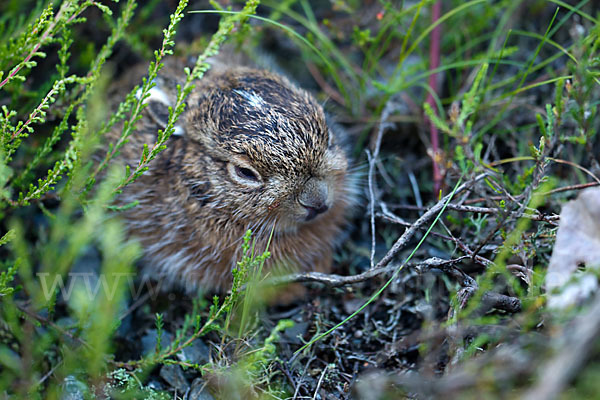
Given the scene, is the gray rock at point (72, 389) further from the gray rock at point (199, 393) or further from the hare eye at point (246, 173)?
the hare eye at point (246, 173)

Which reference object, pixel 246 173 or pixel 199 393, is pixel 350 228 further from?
pixel 199 393

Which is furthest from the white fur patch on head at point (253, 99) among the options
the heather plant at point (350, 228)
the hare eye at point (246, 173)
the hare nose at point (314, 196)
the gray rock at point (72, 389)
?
the gray rock at point (72, 389)

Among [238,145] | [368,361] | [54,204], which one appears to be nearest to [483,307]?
[368,361]

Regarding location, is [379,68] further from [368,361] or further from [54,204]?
[54,204]

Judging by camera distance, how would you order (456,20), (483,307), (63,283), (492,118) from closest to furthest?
1. (483,307)
2. (63,283)
3. (492,118)
4. (456,20)

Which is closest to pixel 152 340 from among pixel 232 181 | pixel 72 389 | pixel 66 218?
pixel 72 389
